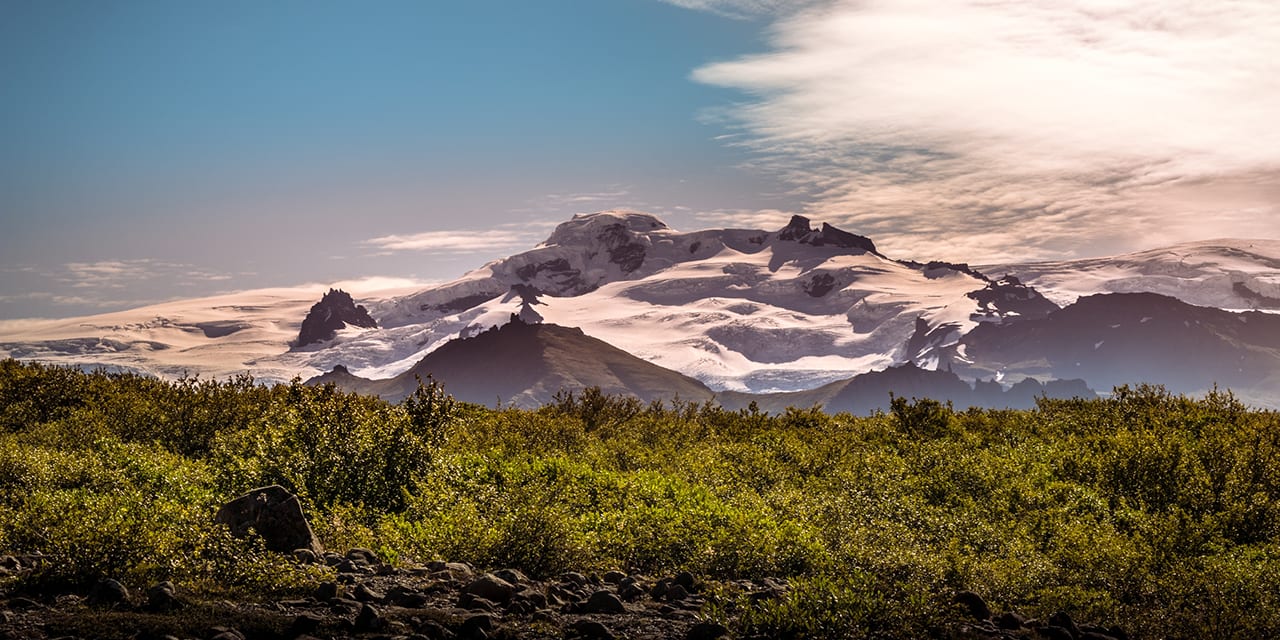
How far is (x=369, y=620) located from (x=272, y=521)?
19.0 ft

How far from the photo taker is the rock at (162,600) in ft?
45.8

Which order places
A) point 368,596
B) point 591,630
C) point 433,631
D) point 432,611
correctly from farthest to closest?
point 368,596 → point 432,611 → point 591,630 → point 433,631

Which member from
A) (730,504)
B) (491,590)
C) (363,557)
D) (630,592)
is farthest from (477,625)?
(730,504)

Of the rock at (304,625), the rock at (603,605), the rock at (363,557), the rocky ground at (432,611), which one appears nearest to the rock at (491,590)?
the rocky ground at (432,611)

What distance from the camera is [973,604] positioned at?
16.7 meters

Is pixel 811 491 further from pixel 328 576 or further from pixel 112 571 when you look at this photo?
pixel 112 571

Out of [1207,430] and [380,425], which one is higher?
[380,425]

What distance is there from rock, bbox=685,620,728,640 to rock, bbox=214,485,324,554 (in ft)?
25.8

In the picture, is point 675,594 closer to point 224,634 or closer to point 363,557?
point 363,557

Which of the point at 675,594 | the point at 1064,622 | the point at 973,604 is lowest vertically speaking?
the point at 1064,622

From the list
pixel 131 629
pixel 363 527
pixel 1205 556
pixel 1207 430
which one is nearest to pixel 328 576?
pixel 131 629

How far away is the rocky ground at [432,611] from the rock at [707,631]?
0.05 ft

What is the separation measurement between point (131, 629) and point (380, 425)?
1356 cm

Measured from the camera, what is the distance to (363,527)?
21.3 metres
